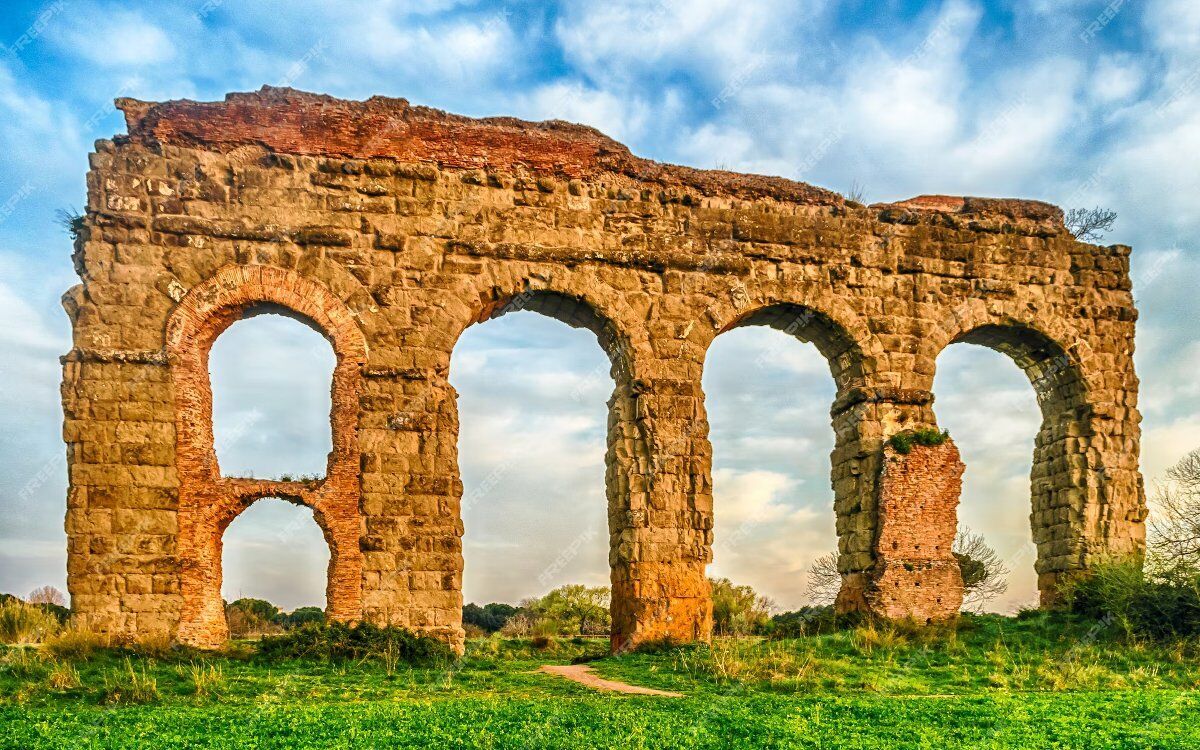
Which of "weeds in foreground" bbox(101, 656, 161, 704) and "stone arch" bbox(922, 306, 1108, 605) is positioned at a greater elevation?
"stone arch" bbox(922, 306, 1108, 605)

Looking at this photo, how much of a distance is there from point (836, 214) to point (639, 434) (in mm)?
4703

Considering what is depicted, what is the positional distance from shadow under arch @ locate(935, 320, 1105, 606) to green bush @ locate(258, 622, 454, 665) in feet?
28.7

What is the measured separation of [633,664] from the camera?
40.3ft

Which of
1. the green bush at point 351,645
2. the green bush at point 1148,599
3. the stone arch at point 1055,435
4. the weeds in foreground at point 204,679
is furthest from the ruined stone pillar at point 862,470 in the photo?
the weeds in foreground at point 204,679

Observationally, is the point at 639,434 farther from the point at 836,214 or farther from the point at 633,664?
the point at 836,214

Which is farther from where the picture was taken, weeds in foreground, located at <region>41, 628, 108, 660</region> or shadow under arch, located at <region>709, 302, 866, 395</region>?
shadow under arch, located at <region>709, 302, 866, 395</region>

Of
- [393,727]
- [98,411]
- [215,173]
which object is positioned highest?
[215,173]

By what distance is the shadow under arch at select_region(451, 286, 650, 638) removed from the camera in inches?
543

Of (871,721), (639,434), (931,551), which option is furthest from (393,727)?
(931,551)

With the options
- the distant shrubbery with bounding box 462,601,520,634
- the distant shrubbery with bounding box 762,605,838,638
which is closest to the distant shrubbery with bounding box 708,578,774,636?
the distant shrubbery with bounding box 762,605,838,638

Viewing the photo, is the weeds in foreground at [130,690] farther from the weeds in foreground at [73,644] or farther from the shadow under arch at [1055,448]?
the shadow under arch at [1055,448]

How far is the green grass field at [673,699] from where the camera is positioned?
7.77m

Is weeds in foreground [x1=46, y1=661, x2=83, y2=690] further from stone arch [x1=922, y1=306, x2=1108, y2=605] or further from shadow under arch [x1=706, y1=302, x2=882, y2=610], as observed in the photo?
stone arch [x1=922, y1=306, x2=1108, y2=605]

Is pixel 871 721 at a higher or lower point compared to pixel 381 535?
lower
